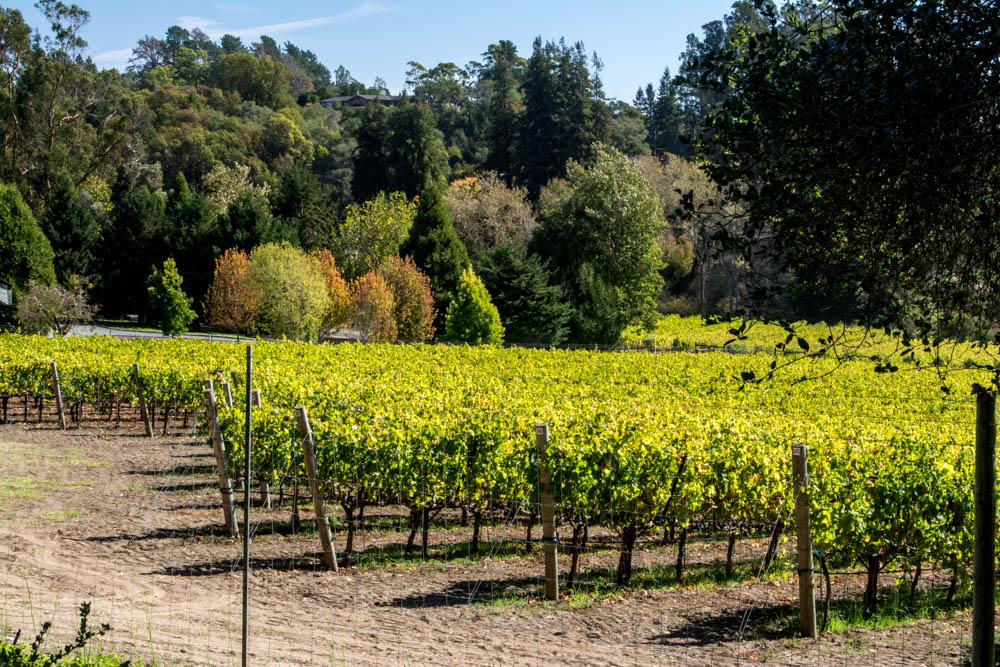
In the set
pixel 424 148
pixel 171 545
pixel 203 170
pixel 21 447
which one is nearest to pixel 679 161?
pixel 424 148

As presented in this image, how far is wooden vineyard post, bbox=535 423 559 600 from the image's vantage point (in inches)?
334

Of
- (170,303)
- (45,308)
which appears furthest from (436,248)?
(45,308)

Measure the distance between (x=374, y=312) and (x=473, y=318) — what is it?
5.10 m

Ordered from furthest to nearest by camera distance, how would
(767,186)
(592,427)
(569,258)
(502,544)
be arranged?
(569,258) → (502,544) → (592,427) → (767,186)

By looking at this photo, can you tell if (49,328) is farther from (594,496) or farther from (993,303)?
(993,303)

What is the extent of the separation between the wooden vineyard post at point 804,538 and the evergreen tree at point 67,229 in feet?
165

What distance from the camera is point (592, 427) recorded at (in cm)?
1043

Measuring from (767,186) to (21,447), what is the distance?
55.0ft

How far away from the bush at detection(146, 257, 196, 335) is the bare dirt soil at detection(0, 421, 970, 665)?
33778 millimetres

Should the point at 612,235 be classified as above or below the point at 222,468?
above

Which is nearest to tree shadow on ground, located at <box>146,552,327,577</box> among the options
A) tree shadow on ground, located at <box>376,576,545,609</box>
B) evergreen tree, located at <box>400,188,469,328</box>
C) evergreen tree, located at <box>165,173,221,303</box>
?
tree shadow on ground, located at <box>376,576,545,609</box>

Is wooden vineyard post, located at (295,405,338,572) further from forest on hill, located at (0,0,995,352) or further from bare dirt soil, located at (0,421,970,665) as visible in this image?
forest on hill, located at (0,0,995,352)

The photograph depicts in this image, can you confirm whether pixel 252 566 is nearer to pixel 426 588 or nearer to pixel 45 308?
pixel 426 588

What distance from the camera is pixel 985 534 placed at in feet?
12.8
